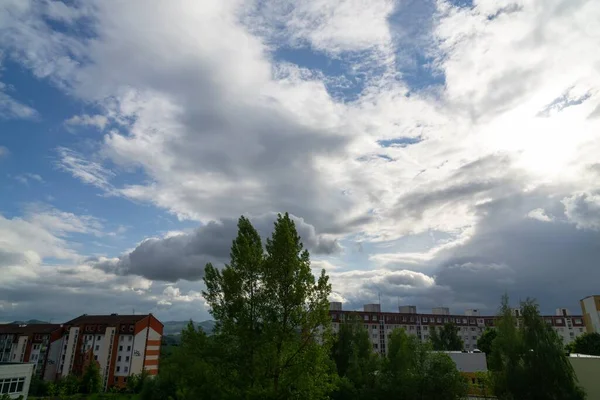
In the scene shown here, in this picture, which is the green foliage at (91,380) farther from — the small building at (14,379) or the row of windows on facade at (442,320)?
the row of windows on facade at (442,320)

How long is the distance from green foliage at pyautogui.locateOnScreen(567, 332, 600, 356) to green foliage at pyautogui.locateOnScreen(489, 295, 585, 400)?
45543mm

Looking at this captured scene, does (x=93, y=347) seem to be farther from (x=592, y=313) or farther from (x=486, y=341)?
(x=592, y=313)

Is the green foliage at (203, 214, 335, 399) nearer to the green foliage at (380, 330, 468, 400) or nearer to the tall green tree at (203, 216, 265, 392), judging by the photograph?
the tall green tree at (203, 216, 265, 392)

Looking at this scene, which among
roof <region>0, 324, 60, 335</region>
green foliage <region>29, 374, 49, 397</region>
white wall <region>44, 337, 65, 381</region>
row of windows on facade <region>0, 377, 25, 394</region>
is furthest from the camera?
roof <region>0, 324, 60, 335</region>

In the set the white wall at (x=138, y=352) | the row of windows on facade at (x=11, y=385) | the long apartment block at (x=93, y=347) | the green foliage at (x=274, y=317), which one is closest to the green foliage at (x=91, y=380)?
the long apartment block at (x=93, y=347)

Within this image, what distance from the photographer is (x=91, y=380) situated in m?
83.6

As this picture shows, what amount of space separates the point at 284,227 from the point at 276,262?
7.06 ft

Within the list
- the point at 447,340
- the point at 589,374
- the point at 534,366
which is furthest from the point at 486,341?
the point at 534,366

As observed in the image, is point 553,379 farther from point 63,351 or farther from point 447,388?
point 63,351

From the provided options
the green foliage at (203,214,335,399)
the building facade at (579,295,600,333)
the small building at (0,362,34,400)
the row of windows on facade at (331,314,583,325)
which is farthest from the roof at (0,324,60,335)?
the building facade at (579,295,600,333)

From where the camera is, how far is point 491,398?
134ft

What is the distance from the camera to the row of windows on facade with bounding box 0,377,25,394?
49362 millimetres

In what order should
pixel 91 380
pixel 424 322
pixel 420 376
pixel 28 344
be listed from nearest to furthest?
pixel 420 376 → pixel 91 380 → pixel 28 344 → pixel 424 322

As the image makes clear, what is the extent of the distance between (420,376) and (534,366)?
969 cm
